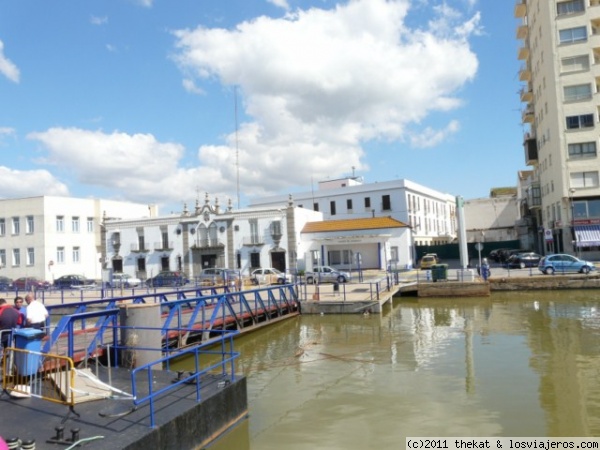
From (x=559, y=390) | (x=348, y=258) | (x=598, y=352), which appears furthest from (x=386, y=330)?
(x=348, y=258)

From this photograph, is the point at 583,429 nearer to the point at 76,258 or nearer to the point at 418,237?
the point at 418,237

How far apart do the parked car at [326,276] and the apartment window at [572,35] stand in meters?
27.0

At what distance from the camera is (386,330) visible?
19125 millimetres

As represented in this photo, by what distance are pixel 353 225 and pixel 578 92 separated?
843 inches

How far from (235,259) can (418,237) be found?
68.7ft

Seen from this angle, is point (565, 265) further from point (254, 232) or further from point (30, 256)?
point (30, 256)

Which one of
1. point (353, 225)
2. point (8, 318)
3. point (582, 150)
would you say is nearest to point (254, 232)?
point (353, 225)

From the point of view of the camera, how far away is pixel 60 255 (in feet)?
163

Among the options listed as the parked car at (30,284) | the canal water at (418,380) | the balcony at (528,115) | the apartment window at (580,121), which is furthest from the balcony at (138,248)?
the balcony at (528,115)

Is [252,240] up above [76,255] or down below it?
above

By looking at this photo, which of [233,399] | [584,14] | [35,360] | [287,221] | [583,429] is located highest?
[584,14]

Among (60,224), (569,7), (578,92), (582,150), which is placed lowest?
(60,224)

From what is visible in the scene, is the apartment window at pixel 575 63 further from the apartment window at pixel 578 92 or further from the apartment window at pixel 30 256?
the apartment window at pixel 30 256

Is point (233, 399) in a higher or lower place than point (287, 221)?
lower
